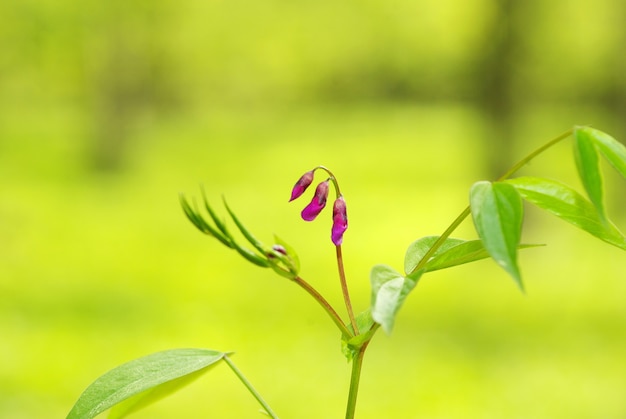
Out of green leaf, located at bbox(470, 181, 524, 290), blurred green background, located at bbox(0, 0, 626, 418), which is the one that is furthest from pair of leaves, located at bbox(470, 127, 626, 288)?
blurred green background, located at bbox(0, 0, 626, 418)

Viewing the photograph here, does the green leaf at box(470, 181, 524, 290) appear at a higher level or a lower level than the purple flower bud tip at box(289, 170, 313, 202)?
lower

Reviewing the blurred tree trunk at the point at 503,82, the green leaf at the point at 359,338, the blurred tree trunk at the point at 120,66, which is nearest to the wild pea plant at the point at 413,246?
the green leaf at the point at 359,338

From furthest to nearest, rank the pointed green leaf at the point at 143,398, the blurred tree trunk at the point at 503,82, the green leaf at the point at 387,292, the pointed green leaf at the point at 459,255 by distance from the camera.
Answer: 1. the blurred tree trunk at the point at 503,82
2. the pointed green leaf at the point at 143,398
3. the pointed green leaf at the point at 459,255
4. the green leaf at the point at 387,292

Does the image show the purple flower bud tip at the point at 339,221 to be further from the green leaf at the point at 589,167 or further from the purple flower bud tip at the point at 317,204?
the green leaf at the point at 589,167

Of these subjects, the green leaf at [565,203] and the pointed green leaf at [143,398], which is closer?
the green leaf at [565,203]

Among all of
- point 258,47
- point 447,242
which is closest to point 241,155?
point 258,47

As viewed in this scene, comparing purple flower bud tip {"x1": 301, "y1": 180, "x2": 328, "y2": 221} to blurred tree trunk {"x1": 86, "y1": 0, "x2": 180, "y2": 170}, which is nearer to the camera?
purple flower bud tip {"x1": 301, "y1": 180, "x2": 328, "y2": 221}

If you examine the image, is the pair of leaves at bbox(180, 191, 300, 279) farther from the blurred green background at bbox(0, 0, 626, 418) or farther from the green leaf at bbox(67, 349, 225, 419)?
the blurred green background at bbox(0, 0, 626, 418)
